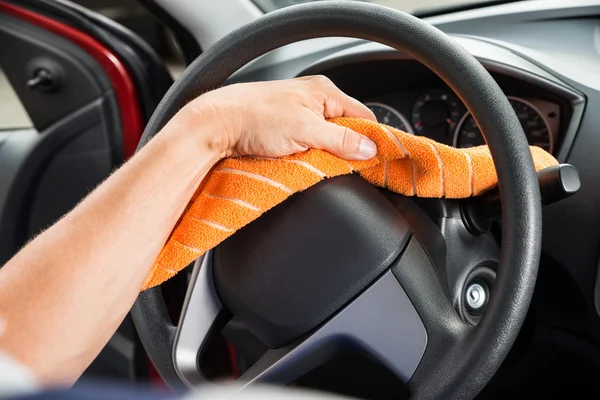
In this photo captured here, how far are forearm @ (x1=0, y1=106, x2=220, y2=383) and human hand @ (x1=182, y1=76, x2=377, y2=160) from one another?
0.09 ft

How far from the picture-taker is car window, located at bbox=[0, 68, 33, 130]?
1417 millimetres

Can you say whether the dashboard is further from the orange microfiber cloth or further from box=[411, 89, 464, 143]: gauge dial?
the orange microfiber cloth

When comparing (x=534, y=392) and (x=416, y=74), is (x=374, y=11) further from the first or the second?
(x=534, y=392)

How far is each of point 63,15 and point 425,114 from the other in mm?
730

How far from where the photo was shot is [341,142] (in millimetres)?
684

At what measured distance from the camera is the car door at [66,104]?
4.27ft

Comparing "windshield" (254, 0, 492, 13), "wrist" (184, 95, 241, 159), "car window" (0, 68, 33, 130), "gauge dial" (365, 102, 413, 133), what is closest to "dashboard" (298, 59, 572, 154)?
"gauge dial" (365, 102, 413, 133)

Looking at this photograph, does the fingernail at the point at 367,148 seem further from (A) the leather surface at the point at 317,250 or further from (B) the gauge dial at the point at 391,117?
(B) the gauge dial at the point at 391,117

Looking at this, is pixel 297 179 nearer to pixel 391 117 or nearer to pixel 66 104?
pixel 391 117

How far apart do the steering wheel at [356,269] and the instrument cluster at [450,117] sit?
0.29m

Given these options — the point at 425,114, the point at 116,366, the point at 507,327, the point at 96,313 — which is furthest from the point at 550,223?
the point at 116,366

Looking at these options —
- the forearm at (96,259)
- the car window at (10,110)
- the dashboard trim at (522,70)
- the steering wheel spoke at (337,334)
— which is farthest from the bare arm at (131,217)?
the car window at (10,110)

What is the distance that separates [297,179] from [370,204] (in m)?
0.09

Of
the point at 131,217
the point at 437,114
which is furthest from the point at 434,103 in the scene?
the point at 131,217
